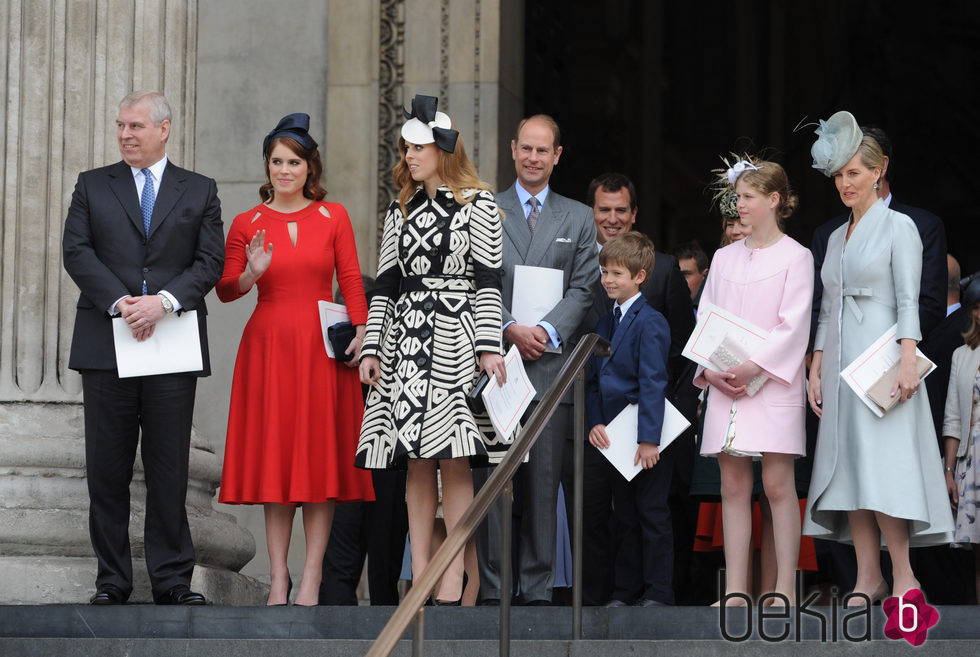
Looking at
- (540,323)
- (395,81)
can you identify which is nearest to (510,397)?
(540,323)

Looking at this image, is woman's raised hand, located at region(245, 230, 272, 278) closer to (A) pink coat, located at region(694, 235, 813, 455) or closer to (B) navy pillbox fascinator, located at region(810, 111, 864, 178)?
(A) pink coat, located at region(694, 235, 813, 455)

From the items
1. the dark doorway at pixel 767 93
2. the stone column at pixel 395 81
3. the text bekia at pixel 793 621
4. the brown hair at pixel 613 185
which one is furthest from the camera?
the dark doorway at pixel 767 93

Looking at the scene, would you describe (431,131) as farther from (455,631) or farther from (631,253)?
(455,631)

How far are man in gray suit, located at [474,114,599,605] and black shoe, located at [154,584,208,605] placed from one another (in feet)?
3.87

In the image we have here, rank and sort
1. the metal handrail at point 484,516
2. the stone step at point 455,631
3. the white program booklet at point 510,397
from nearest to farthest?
the metal handrail at point 484,516
the stone step at point 455,631
the white program booklet at point 510,397

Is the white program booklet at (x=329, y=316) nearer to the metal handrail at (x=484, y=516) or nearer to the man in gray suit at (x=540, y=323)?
the man in gray suit at (x=540, y=323)

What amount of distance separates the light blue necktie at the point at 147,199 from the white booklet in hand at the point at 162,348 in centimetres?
42

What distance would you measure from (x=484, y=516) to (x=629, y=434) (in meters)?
2.50

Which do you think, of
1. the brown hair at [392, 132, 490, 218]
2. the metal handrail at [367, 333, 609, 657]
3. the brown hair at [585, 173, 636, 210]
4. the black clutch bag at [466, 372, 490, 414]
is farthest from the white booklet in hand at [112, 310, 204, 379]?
the brown hair at [585, 173, 636, 210]

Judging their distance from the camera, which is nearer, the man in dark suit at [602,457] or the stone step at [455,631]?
the stone step at [455,631]

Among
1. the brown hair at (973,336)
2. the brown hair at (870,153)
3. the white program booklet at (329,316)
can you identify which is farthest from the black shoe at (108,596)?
the brown hair at (973,336)

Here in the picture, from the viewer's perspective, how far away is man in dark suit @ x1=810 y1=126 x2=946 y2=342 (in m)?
7.82

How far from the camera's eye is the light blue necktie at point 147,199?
779 centimetres

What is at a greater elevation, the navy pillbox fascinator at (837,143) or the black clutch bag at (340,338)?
the navy pillbox fascinator at (837,143)
